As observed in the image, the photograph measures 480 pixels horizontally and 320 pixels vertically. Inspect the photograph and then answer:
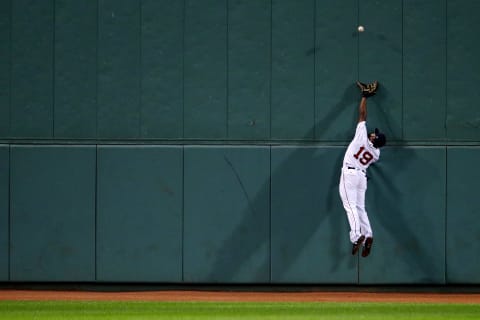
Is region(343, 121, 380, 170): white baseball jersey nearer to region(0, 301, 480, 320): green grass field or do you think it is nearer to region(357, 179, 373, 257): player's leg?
region(357, 179, 373, 257): player's leg

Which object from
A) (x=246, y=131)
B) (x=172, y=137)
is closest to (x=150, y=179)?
(x=172, y=137)

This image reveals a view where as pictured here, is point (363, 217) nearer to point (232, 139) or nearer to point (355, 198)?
point (355, 198)

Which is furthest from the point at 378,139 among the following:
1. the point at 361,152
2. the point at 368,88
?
A: the point at 368,88

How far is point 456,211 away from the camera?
48.1 ft

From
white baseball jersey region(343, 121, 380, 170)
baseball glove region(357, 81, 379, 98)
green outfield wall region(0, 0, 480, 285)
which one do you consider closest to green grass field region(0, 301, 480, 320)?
green outfield wall region(0, 0, 480, 285)

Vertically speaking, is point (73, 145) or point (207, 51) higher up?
point (207, 51)

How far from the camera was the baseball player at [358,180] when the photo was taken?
14242mm

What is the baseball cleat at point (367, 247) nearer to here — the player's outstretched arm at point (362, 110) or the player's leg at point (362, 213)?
Result: the player's leg at point (362, 213)

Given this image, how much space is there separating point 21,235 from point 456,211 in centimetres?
659

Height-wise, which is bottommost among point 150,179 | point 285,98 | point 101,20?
point 150,179

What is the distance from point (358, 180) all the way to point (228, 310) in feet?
9.91

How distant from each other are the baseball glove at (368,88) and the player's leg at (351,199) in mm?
1211

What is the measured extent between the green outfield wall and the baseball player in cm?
32

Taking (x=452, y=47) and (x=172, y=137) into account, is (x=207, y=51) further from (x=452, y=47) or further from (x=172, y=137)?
(x=452, y=47)
